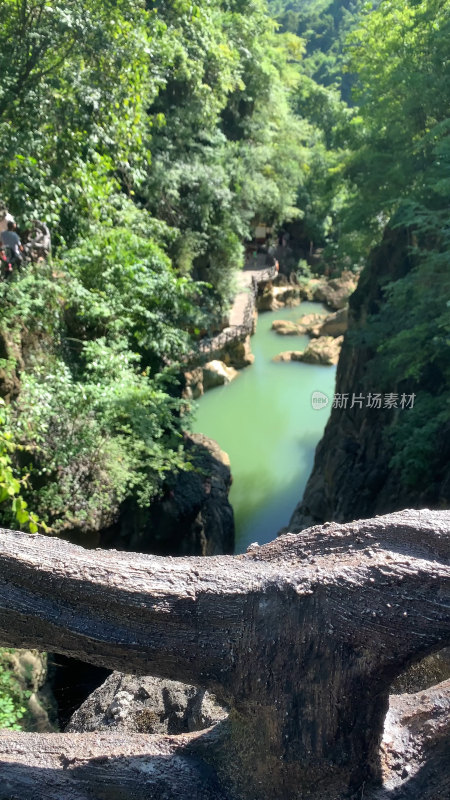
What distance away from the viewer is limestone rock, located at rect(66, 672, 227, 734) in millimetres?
3503

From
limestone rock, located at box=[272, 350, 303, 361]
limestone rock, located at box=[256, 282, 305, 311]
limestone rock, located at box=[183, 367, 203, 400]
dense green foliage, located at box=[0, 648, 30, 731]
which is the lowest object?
dense green foliage, located at box=[0, 648, 30, 731]

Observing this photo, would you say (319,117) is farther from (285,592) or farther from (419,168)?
(285,592)

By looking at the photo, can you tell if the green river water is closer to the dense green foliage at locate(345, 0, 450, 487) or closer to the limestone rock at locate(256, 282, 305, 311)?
the limestone rock at locate(256, 282, 305, 311)

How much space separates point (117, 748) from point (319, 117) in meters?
33.5

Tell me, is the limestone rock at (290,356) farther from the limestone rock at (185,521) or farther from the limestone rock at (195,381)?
the limestone rock at (185,521)

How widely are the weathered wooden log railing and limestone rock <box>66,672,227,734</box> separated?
105 cm

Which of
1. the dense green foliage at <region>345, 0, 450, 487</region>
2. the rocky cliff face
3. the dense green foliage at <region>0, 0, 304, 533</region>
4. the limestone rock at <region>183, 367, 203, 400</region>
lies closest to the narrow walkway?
the limestone rock at <region>183, 367, 203, 400</region>

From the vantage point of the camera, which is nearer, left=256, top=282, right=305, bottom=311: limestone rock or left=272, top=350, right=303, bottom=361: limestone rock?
left=272, top=350, right=303, bottom=361: limestone rock

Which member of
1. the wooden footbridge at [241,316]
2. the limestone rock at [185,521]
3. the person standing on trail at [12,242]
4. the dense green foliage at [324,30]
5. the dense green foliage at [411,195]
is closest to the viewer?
the person standing on trail at [12,242]

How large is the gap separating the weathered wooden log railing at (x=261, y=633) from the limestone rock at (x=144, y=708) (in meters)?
1.05

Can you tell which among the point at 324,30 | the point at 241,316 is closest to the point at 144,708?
the point at 241,316

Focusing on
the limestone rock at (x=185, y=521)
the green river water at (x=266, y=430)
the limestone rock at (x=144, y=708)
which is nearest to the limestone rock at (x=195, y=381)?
the green river water at (x=266, y=430)

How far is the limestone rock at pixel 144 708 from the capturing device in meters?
3.50

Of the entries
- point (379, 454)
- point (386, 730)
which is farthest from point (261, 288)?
point (386, 730)
